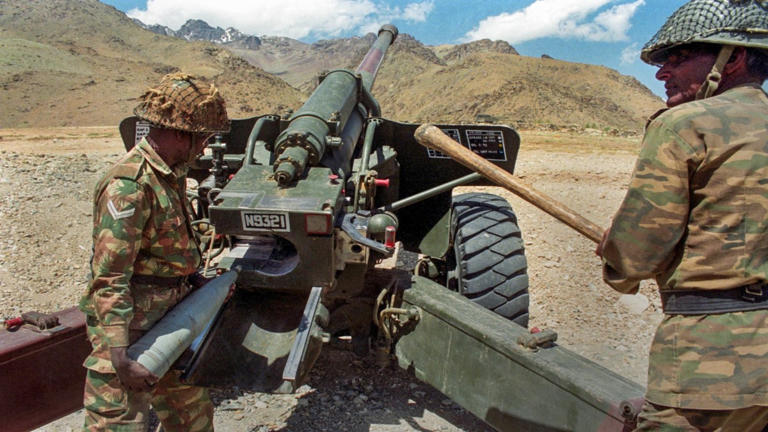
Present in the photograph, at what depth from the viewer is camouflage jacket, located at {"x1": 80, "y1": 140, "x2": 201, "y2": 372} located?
193 centimetres

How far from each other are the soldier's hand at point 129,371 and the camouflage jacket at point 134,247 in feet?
0.12

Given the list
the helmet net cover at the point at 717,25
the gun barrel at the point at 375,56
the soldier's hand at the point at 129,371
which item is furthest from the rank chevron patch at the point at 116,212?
the gun barrel at the point at 375,56

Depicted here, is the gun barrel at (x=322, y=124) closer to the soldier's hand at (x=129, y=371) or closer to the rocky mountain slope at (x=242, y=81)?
the soldier's hand at (x=129, y=371)

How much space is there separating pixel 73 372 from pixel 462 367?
5.71 feet

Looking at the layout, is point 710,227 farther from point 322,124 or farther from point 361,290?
point 322,124

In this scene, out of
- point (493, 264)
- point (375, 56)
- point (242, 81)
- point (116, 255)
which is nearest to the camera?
point (116, 255)

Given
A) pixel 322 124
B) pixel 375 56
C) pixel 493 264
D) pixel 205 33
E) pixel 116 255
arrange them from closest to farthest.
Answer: pixel 116 255
pixel 322 124
pixel 493 264
pixel 375 56
pixel 205 33

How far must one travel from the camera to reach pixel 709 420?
1.60 meters

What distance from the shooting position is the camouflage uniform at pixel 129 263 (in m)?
1.93

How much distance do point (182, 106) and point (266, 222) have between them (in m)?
0.68

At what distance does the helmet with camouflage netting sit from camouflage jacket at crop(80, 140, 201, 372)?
0.12 m

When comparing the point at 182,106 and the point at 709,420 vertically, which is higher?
the point at 182,106

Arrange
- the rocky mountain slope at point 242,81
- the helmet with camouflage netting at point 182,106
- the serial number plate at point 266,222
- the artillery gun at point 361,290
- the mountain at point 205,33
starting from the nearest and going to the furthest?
the helmet with camouflage netting at point 182,106 < the artillery gun at point 361,290 < the serial number plate at point 266,222 < the rocky mountain slope at point 242,81 < the mountain at point 205,33

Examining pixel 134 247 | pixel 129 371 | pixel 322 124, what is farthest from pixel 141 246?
pixel 322 124
